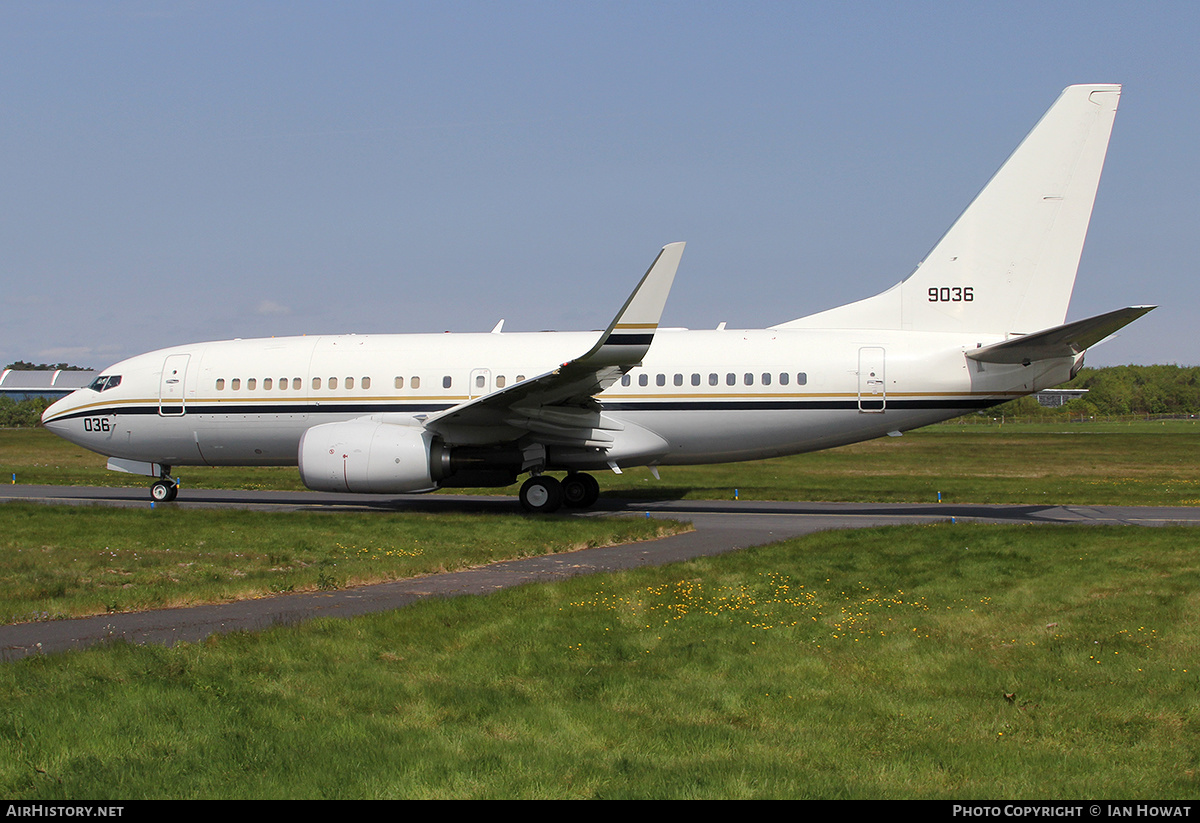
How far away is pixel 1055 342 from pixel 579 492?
10109 millimetres

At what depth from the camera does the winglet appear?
52.5 feet

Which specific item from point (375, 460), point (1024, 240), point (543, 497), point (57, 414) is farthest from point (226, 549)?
point (1024, 240)

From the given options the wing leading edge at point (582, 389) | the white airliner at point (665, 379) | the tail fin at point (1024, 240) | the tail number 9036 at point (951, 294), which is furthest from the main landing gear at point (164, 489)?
the tail number 9036 at point (951, 294)

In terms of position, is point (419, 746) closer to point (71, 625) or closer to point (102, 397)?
point (71, 625)

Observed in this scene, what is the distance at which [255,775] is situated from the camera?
5320 mm

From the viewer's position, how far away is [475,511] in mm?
21109

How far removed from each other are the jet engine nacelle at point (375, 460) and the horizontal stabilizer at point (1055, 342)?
35.3 ft

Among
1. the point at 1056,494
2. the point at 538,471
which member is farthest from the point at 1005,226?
the point at 538,471

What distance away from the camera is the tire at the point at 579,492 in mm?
21797

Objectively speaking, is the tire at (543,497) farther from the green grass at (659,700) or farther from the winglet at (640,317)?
the green grass at (659,700)

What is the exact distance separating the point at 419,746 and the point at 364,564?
7.76 metres

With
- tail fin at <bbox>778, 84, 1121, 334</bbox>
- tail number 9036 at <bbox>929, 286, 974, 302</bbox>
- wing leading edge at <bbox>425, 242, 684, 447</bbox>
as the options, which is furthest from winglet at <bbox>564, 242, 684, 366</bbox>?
tail number 9036 at <bbox>929, 286, 974, 302</bbox>

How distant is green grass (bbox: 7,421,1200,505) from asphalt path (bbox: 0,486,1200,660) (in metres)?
2.06

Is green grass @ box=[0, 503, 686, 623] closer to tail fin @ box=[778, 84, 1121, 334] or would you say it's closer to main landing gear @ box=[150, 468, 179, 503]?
main landing gear @ box=[150, 468, 179, 503]
